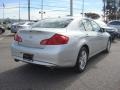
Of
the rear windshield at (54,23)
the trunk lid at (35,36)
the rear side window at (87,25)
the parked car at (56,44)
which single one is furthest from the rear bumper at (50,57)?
the rear side window at (87,25)

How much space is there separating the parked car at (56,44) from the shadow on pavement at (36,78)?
0.36 meters

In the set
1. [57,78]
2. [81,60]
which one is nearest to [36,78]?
[57,78]

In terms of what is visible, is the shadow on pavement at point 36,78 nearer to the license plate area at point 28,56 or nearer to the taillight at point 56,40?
the license plate area at point 28,56

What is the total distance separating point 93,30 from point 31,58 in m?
2.55

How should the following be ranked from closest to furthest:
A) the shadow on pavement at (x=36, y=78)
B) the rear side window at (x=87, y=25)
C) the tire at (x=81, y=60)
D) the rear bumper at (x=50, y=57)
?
the shadow on pavement at (x=36, y=78)
the rear bumper at (x=50, y=57)
the tire at (x=81, y=60)
the rear side window at (x=87, y=25)

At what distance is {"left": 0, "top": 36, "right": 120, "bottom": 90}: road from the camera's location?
4.93 m

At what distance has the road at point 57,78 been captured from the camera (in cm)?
493

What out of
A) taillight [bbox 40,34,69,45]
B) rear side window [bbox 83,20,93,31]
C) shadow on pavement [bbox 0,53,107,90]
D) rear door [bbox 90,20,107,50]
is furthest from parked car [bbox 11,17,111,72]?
rear door [bbox 90,20,107,50]

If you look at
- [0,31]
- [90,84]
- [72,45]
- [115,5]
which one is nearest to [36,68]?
[72,45]

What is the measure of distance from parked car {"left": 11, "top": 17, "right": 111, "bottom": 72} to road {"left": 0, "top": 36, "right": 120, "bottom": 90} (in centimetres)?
37

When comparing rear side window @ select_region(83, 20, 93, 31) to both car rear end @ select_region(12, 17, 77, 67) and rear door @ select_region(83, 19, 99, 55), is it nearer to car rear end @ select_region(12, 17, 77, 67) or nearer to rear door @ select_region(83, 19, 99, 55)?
rear door @ select_region(83, 19, 99, 55)

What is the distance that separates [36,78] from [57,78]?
0.50 m

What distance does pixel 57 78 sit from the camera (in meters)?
5.55

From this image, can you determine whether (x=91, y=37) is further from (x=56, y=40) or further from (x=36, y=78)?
(x=36, y=78)
